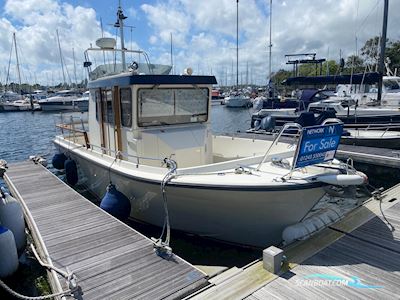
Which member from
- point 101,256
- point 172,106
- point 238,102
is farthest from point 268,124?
point 238,102

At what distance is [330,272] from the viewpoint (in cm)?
379

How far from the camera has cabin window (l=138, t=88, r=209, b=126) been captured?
5999mm

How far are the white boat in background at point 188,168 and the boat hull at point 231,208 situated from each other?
0.01 metres

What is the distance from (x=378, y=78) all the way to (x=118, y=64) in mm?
11918

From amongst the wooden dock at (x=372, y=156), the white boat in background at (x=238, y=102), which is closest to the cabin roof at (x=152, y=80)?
the wooden dock at (x=372, y=156)

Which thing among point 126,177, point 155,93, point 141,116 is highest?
point 155,93

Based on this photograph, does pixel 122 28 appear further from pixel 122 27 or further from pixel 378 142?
pixel 378 142

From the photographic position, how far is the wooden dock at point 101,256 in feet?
11.9

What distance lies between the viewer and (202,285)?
3699 millimetres

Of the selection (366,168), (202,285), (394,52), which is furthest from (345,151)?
(394,52)

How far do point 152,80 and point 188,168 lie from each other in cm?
178

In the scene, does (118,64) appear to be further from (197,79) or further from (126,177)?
(126,177)

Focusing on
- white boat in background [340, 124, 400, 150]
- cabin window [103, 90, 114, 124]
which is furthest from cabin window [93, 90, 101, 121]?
white boat in background [340, 124, 400, 150]

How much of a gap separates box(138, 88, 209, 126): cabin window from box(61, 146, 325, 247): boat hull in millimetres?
1250
